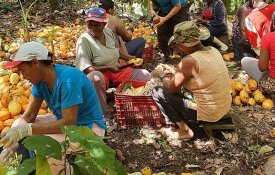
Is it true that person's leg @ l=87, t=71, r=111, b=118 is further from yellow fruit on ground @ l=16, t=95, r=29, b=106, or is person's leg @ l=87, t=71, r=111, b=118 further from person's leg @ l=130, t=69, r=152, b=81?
yellow fruit on ground @ l=16, t=95, r=29, b=106

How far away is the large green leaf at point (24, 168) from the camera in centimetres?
175

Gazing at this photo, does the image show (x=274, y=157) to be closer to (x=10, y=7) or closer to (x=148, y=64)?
(x=148, y=64)

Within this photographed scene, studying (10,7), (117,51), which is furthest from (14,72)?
(10,7)

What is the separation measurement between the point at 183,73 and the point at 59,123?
132 cm

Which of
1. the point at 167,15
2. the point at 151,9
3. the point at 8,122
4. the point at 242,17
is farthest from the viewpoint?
the point at 151,9

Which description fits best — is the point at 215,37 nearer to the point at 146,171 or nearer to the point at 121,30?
the point at 121,30

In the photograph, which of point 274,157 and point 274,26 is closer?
point 274,157

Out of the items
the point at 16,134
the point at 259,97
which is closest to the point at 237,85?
the point at 259,97

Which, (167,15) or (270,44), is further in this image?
(167,15)

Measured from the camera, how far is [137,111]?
14.1 ft

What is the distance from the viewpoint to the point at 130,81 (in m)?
4.66

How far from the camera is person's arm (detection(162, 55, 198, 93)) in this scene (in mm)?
3639

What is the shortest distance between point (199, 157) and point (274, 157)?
709 mm

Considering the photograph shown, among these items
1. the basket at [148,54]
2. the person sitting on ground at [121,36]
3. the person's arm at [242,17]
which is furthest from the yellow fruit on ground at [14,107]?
the person's arm at [242,17]
